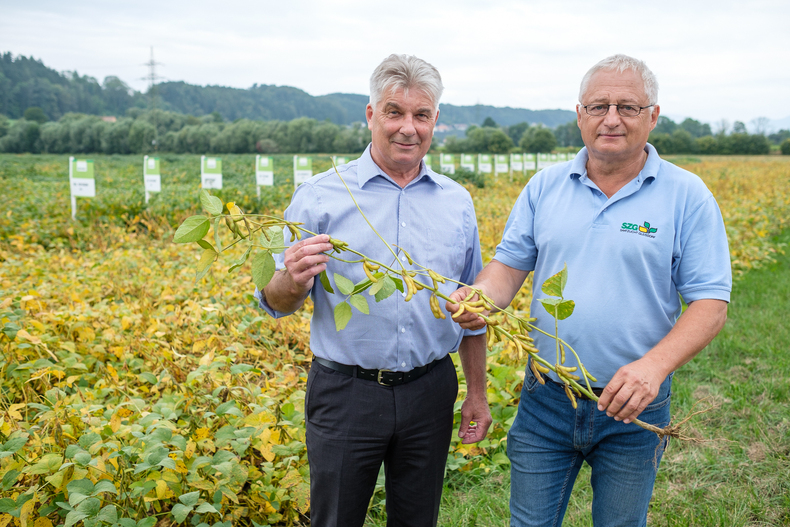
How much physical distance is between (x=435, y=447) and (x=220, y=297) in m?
2.80

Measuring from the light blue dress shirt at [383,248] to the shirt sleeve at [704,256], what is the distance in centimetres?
65

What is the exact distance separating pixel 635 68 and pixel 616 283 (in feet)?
1.95

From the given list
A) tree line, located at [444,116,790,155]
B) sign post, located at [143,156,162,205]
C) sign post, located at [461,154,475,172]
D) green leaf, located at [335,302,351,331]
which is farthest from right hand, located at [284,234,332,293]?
tree line, located at [444,116,790,155]

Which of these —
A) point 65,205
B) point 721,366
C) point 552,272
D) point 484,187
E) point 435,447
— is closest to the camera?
point 552,272

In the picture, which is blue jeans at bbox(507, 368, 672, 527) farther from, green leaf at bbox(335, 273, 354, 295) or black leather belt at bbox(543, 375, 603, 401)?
green leaf at bbox(335, 273, 354, 295)

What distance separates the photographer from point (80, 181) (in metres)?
7.52

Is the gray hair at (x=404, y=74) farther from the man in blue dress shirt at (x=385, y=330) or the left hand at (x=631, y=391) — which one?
the left hand at (x=631, y=391)

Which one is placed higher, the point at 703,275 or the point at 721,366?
the point at 703,275

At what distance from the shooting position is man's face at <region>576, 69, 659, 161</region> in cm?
145

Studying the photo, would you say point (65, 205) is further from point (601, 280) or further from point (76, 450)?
point (601, 280)

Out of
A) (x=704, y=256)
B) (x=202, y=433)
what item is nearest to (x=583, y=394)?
(x=704, y=256)

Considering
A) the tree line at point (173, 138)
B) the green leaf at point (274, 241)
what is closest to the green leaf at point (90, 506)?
the green leaf at point (274, 241)

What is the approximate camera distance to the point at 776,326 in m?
4.58

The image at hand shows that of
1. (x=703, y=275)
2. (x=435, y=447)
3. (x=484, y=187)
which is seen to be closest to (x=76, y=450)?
(x=435, y=447)
